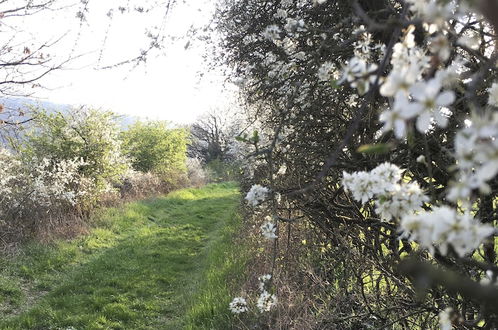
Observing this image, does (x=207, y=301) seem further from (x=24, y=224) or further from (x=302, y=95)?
(x=24, y=224)

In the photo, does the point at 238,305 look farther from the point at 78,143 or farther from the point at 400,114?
the point at 78,143

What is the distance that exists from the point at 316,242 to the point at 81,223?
7.57 m

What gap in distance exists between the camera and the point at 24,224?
905 centimetres

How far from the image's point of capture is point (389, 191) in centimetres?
144

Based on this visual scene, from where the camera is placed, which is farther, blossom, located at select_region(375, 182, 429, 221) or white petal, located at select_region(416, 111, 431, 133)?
blossom, located at select_region(375, 182, 429, 221)

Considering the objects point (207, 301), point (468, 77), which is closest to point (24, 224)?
point (207, 301)

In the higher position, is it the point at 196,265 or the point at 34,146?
the point at 34,146

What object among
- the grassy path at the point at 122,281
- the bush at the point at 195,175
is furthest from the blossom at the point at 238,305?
the bush at the point at 195,175

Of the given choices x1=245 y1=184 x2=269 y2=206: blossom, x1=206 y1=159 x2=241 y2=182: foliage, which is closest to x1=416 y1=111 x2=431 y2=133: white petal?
x1=245 y1=184 x2=269 y2=206: blossom

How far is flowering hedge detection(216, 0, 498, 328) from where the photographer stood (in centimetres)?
84

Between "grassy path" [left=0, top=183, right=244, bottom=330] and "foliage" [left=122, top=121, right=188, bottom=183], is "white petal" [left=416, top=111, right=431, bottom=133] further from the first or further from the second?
"foliage" [left=122, top=121, right=188, bottom=183]

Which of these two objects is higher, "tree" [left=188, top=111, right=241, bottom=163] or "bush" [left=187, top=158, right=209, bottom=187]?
"tree" [left=188, top=111, right=241, bottom=163]

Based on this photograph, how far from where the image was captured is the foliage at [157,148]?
20391 mm

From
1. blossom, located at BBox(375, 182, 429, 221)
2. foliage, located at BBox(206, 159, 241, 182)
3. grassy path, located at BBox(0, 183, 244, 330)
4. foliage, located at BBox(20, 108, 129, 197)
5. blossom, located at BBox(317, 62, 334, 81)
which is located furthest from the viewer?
foliage, located at BBox(206, 159, 241, 182)
